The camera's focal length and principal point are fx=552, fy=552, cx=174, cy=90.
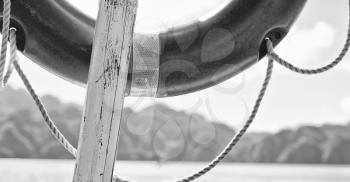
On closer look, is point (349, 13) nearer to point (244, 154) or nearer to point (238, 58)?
point (238, 58)

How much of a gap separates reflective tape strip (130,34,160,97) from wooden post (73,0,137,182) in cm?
13

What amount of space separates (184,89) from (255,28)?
218 mm

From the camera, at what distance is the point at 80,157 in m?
1.04

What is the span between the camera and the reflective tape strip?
1207 millimetres

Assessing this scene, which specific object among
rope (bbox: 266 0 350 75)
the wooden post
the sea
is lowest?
the sea

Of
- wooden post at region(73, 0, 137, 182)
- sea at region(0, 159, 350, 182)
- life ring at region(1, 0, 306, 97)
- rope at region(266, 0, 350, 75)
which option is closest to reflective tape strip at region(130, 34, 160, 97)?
life ring at region(1, 0, 306, 97)

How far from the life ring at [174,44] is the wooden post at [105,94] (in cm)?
15

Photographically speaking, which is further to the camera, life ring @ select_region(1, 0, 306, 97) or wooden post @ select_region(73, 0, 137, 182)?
life ring @ select_region(1, 0, 306, 97)

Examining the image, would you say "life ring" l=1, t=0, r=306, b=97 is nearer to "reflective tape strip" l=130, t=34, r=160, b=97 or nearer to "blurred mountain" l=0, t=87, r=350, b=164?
"reflective tape strip" l=130, t=34, r=160, b=97

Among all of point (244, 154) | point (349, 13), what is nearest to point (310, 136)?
point (244, 154)

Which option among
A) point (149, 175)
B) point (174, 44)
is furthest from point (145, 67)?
point (149, 175)

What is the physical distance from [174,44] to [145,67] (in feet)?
0.36

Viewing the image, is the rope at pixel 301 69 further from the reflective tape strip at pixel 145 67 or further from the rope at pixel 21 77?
the rope at pixel 21 77

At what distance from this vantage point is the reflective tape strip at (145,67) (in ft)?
3.96
